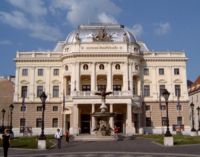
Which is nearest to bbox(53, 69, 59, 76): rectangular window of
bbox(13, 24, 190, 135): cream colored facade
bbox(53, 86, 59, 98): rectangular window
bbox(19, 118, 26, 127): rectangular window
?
bbox(13, 24, 190, 135): cream colored facade

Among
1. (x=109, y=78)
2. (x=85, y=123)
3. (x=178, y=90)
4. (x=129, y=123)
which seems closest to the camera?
(x=129, y=123)

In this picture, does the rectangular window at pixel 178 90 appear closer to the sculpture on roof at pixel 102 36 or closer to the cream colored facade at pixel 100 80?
the cream colored facade at pixel 100 80

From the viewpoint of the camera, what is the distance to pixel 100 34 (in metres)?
85.9

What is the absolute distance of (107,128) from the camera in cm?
5678

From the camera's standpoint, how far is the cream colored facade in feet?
268

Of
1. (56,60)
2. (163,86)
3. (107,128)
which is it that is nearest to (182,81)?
(163,86)

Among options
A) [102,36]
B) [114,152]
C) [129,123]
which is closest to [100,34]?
[102,36]

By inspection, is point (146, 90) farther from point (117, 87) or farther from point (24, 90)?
point (24, 90)

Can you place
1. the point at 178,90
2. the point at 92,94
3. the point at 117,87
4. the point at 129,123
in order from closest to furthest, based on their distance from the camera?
the point at 129,123 → the point at 92,94 → the point at 117,87 → the point at 178,90

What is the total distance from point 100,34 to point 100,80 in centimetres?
1037

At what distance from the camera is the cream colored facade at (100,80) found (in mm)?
81750

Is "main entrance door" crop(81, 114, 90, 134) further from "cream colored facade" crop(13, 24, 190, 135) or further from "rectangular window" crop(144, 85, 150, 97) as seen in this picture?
"rectangular window" crop(144, 85, 150, 97)

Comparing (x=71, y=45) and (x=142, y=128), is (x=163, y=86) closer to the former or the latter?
(x=142, y=128)

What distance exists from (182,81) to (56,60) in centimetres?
2929
